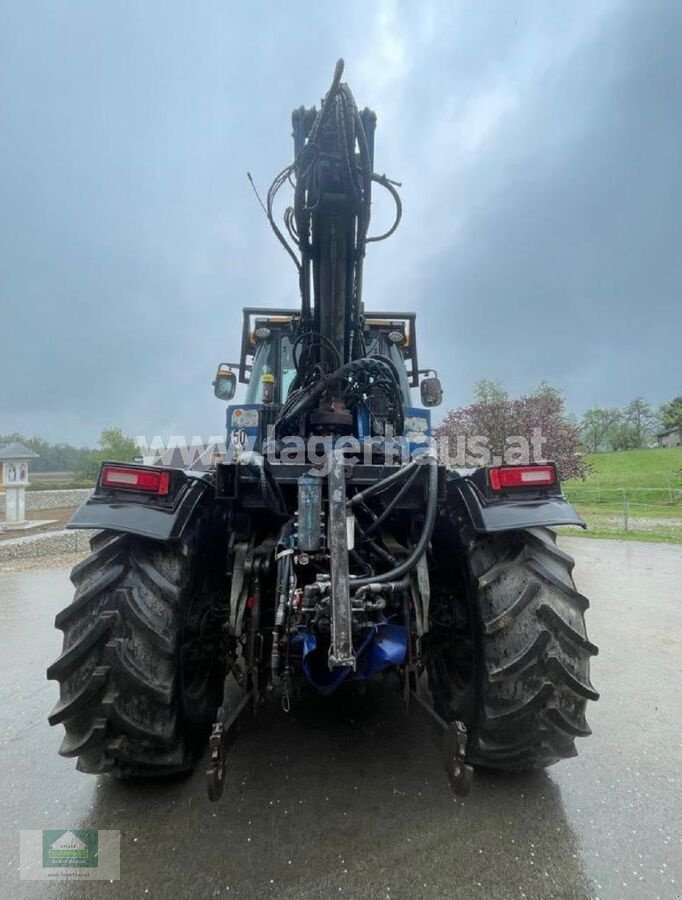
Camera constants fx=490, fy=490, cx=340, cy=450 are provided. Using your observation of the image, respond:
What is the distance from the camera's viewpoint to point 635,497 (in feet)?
66.6

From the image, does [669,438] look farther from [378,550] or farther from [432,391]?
[378,550]

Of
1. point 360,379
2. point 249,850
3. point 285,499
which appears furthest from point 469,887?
point 360,379

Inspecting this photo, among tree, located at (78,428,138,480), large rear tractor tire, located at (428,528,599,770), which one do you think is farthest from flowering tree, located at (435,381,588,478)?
tree, located at (78,428,138,480)

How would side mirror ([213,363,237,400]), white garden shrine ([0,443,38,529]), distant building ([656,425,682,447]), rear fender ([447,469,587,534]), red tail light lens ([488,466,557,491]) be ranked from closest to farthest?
rear fender ([447,469,587,534])
red tail light lens ([488,466,557,491])
side mirror ([213,363,237,400])
white garden shrine ([0,443,38,529])
distant building ([656,425,682,447])

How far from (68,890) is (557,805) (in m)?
1.96

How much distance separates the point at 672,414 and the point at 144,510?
54.7 meters

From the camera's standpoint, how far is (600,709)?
122 inches

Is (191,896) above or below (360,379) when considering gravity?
below

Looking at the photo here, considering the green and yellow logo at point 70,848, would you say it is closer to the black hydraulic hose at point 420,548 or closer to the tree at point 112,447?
the black hydraulic hose at point 420,548

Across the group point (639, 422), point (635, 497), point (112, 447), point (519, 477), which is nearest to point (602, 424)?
point (639, 422)

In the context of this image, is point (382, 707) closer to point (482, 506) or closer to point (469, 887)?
point (469, 887)

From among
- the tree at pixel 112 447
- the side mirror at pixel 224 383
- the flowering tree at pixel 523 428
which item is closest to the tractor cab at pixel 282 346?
the side mirror at pixel 224 383

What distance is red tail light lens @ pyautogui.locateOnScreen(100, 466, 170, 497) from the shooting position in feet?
Result: 7.09

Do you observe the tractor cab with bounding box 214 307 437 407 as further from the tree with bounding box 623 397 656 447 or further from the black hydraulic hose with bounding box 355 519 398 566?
the tree with bounding box 623 397 656 447
